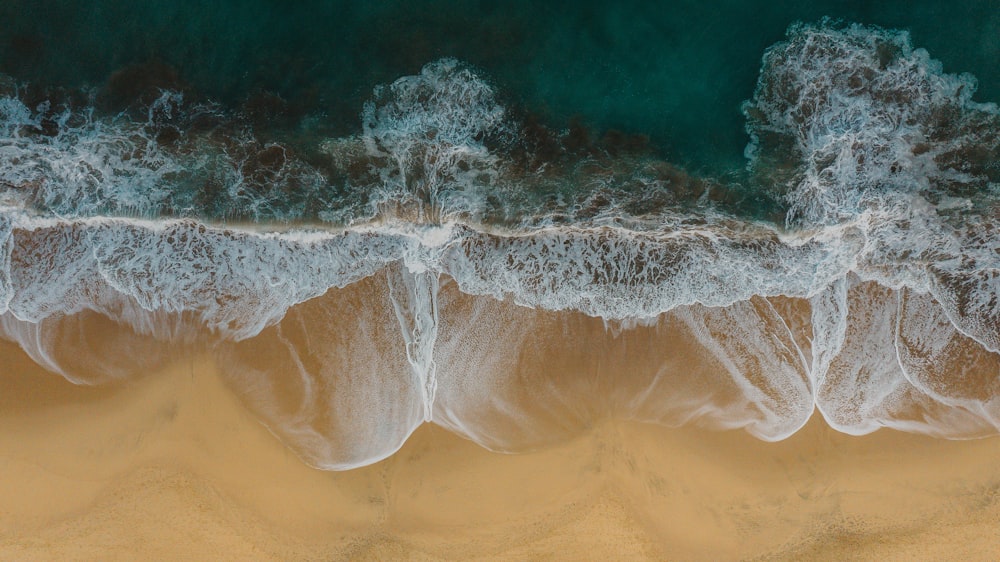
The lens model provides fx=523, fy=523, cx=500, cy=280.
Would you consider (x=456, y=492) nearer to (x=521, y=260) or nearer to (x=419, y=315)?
(x=419, y=315)

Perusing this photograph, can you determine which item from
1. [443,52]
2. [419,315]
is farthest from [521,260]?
[443,52]

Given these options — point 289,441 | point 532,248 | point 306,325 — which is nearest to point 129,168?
point 306,325

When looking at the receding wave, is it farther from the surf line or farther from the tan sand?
the tan sand

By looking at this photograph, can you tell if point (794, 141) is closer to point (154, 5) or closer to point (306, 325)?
point (306, 325)

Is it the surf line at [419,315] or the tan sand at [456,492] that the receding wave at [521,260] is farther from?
A: the tan sand at [456,492]

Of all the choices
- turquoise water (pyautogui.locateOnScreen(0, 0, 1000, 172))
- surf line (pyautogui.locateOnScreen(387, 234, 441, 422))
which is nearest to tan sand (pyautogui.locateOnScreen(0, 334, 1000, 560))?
surf line (pyautogui.locateOnScreen(387, 234, 441, 422))

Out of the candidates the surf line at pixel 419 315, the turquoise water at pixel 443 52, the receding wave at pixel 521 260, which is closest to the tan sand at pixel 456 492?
the receding wave at pixel 521 260
